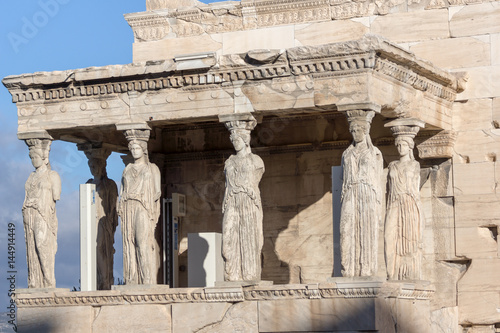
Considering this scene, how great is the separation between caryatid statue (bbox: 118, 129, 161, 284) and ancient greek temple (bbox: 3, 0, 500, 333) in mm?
24

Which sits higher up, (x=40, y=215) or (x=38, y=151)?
(x=38, y=151)

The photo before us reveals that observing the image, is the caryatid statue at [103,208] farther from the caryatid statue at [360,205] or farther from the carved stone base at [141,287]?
the caryatid statue at [360,205]

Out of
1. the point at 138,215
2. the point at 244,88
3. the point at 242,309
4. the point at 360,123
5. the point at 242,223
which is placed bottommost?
the point at 242,309

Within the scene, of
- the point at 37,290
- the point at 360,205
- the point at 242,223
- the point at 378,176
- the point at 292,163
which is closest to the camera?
the point at 360,205

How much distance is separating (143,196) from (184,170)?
350 cm

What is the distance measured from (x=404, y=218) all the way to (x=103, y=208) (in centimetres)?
465

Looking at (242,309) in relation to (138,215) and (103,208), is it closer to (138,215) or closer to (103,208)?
(138,215)

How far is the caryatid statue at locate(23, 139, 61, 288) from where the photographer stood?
1809 cm

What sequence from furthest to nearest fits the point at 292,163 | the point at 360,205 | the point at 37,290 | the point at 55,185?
the point at 292,163 → the point at 55,185 → the point at 37,290 → the point at 360,205

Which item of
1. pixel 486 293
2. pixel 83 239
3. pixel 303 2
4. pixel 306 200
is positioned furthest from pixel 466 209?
pixel 83 239

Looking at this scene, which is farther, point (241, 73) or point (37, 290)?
point (37, 290)

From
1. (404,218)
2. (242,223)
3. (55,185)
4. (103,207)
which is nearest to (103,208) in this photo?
(103,207)

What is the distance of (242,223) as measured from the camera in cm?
1688

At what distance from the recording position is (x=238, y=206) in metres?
16.9
